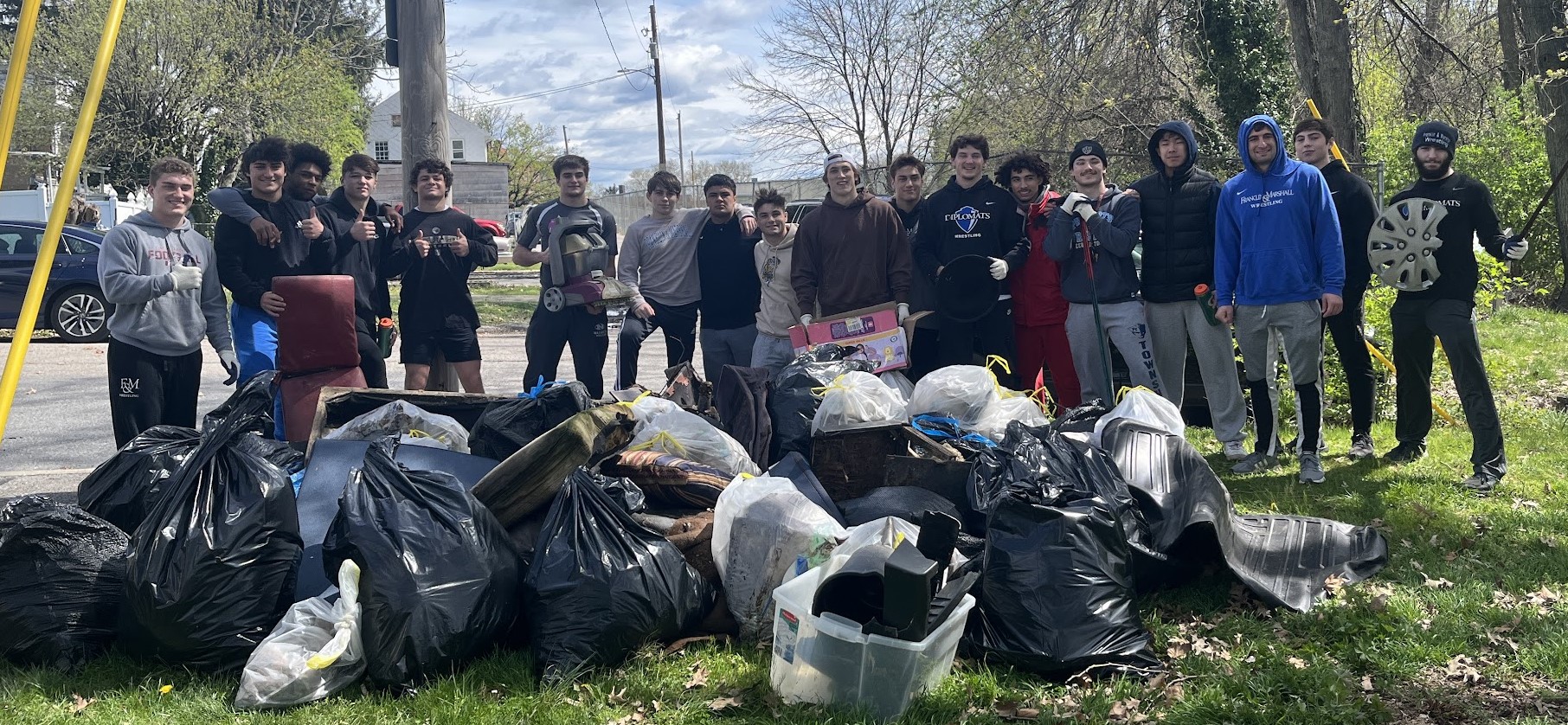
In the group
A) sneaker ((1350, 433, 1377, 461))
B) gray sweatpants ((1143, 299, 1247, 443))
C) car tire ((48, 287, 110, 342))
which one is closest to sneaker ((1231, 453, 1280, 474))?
gray sweatpants ((1143, 299, 1247, 443))

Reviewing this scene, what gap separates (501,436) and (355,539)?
4.10 feet

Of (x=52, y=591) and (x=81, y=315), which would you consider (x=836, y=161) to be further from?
(x=81, y=315)

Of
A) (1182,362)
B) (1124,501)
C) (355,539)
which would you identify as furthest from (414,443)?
(1182,362)

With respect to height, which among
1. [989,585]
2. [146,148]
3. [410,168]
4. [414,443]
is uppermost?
[146,148]

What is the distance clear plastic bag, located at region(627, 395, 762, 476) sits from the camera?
14.6 ft

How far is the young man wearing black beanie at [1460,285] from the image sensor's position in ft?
17.6

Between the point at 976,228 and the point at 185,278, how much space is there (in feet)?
12.8

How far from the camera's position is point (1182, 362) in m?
6.09

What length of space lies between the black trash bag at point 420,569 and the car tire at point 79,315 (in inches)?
419

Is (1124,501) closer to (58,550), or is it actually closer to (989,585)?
(989,585)

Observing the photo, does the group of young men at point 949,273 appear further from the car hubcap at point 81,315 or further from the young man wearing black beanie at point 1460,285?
the car hubcap at point 81,315

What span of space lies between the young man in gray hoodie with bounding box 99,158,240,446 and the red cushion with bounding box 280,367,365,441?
16.1 inches

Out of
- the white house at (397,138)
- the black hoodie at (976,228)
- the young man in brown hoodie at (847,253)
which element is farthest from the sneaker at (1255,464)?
the white house at (397,138)

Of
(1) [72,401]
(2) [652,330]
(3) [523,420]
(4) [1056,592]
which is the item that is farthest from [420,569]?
(1) [72,401]
